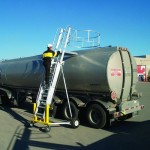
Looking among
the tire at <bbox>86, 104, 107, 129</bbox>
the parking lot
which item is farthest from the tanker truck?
the parking lot

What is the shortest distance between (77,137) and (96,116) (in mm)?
1943

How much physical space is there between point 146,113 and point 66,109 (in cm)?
446

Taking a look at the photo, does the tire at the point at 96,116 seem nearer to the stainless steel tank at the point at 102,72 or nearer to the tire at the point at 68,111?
the tire at the point at 68,111

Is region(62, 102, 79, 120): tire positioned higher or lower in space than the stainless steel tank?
lower

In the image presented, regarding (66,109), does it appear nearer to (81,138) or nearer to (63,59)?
(63,59)

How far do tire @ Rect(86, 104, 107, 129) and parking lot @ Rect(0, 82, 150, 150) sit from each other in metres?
0.27

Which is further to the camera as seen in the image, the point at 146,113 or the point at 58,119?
the point at 146,113

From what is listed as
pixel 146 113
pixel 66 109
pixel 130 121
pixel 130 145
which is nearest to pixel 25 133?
pixel 66 109

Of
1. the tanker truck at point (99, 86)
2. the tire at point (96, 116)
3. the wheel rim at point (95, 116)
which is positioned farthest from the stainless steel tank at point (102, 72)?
the wheel rim at point (95, 116)

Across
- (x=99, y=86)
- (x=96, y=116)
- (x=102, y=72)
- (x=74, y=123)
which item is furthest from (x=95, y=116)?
(x=102, y=72)

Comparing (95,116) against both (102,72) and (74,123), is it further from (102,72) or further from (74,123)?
(102,72)

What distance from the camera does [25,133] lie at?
10.3m

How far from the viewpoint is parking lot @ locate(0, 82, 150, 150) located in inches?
337

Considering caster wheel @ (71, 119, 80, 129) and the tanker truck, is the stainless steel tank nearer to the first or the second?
the tanker truck
